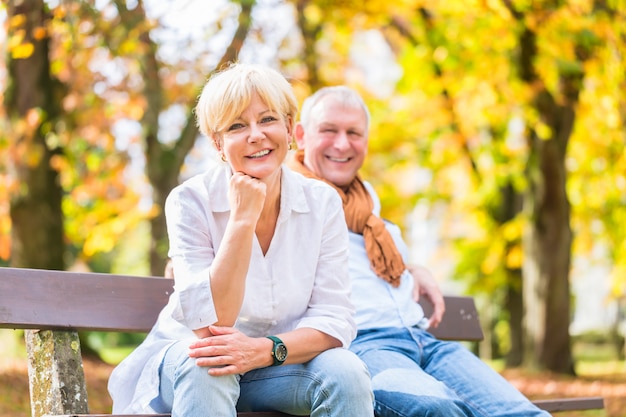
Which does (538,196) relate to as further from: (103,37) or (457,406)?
(457,406)

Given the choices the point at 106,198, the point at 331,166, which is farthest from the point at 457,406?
the point at 106,198

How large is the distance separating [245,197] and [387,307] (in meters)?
1.19

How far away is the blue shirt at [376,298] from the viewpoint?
13.0 feet

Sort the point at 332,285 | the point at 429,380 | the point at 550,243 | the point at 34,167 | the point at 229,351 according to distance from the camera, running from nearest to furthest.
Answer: the point at 229,351 → the point at 332,285 → the point at 429,380 → the point at 34,167 → the point at 550,243

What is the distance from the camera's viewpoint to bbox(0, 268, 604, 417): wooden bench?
3295mm

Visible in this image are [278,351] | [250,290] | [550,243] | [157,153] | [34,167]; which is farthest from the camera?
[550,243]

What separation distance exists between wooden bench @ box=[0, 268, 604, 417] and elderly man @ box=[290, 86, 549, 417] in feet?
2.02

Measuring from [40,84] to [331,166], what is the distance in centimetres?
532

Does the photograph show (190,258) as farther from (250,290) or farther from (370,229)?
(370,229)

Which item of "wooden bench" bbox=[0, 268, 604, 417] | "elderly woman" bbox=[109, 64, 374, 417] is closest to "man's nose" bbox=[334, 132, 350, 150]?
"elderly woman" bbox=[109, 64, 374, 417]

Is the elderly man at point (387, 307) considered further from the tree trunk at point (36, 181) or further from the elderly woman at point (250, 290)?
the tree trunk at point (36, 181)

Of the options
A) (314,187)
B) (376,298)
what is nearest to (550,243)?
(376,298)

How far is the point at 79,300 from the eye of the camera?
347 cm

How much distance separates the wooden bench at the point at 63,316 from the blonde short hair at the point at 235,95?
82 centimetres
